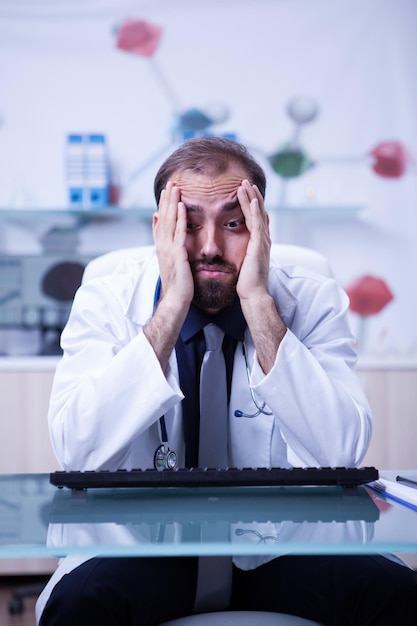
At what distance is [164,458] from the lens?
5.04 ft

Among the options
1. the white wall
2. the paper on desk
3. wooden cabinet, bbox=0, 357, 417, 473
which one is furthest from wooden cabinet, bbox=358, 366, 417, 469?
the paper on desk

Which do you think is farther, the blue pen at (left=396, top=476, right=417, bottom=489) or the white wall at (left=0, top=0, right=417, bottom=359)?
the white wall at (left=0, top=0, right=417, bottom=359)

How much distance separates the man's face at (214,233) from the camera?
172 centimetres

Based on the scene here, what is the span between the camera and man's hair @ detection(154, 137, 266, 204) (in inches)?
69.2

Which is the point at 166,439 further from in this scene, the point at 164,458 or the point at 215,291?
the point at 215,291

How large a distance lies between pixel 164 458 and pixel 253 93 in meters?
2.77

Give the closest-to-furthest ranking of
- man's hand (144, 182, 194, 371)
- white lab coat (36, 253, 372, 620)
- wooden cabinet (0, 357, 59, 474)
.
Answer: white lab coat (36, 253, 372, 620)
man's hand (144, 182, 194, 371)
wooden cabinet (0, 357, 59, 474)

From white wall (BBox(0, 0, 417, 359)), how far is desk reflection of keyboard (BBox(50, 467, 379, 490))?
284cm

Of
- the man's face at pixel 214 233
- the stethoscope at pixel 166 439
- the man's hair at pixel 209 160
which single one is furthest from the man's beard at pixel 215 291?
the man's hair at pixel 209 160

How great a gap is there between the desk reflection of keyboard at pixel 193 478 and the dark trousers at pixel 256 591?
0.20 m

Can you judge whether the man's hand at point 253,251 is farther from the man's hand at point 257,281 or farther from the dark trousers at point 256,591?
the dark trousers at point 256,591

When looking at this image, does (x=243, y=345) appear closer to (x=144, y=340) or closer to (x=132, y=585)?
(x=144, y=340)

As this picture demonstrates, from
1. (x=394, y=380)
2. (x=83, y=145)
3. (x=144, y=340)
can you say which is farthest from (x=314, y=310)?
(x=83, y=145)

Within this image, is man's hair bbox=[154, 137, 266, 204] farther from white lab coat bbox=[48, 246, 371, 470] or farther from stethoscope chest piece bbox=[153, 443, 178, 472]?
stethoscope chest piece bbox=[153, 443, 178, 472]
